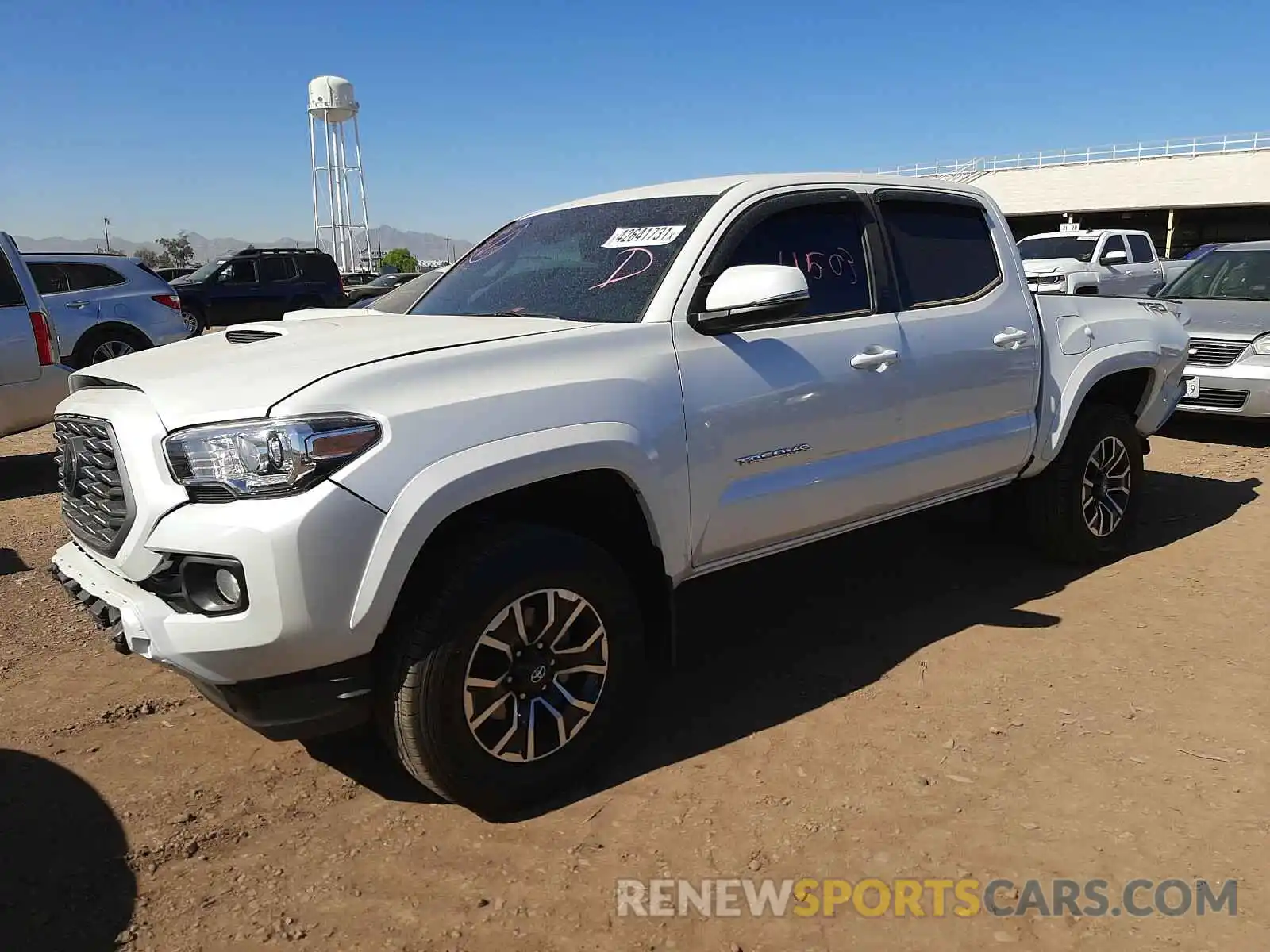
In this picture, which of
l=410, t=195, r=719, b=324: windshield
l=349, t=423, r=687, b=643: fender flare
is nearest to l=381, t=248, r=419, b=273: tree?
l=410, t=195, r=719, b=324: windshield

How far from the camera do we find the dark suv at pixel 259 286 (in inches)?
764

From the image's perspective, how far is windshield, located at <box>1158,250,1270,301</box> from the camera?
9023 millimetres

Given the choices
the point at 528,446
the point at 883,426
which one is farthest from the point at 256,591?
the point at 883,426

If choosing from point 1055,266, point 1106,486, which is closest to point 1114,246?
point 1055,266

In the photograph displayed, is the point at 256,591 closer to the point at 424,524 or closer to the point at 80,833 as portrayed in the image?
the point at 424,524

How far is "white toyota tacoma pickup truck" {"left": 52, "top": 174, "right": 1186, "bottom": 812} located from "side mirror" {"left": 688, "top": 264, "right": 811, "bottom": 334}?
0.01 m

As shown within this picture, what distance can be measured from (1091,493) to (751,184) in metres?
2.58

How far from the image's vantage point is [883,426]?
12.6ft

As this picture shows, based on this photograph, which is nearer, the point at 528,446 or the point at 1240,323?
the point at 528,446

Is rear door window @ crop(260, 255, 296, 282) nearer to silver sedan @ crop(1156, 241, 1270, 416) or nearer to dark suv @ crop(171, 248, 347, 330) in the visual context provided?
dark suv @ crop(171, 248, 347, 330)

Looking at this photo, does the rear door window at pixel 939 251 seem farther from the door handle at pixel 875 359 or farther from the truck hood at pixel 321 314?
the truck hood at pixel 321 314

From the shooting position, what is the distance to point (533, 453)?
283cm

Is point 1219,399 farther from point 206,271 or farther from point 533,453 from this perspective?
point 206,271

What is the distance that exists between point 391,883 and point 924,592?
3.04m
